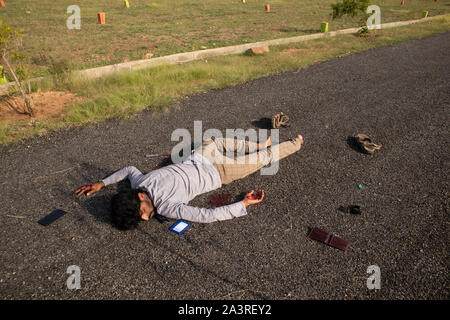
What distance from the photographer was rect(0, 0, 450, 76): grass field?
10.9 metres

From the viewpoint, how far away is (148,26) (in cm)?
1553

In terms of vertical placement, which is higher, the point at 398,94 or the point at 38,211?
the point at 398,94

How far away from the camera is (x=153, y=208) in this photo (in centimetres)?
321

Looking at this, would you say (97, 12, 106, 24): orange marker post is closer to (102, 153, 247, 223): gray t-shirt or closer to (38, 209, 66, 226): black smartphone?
(102, 153, 247, 223): gray t-shirt

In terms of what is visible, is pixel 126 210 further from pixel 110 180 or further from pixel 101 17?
pixel 101 17

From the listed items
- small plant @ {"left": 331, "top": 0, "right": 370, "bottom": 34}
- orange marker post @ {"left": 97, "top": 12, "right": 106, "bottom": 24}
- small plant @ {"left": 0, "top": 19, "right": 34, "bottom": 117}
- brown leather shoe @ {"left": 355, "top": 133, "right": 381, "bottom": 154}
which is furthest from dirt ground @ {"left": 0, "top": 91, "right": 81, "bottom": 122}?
small plant @ {"left": 331, "top": 0, "right": 370, "bottom": 34}

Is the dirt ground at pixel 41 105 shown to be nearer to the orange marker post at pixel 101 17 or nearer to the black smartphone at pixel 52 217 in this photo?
the black smartphone at pixel 52 217

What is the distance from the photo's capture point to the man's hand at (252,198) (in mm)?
3449

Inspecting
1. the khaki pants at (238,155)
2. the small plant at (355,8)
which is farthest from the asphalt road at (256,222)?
the small plant at (355,8)

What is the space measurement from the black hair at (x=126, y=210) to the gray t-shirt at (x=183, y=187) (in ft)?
0.76

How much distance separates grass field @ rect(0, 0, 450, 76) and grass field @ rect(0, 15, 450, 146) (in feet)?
6.12
